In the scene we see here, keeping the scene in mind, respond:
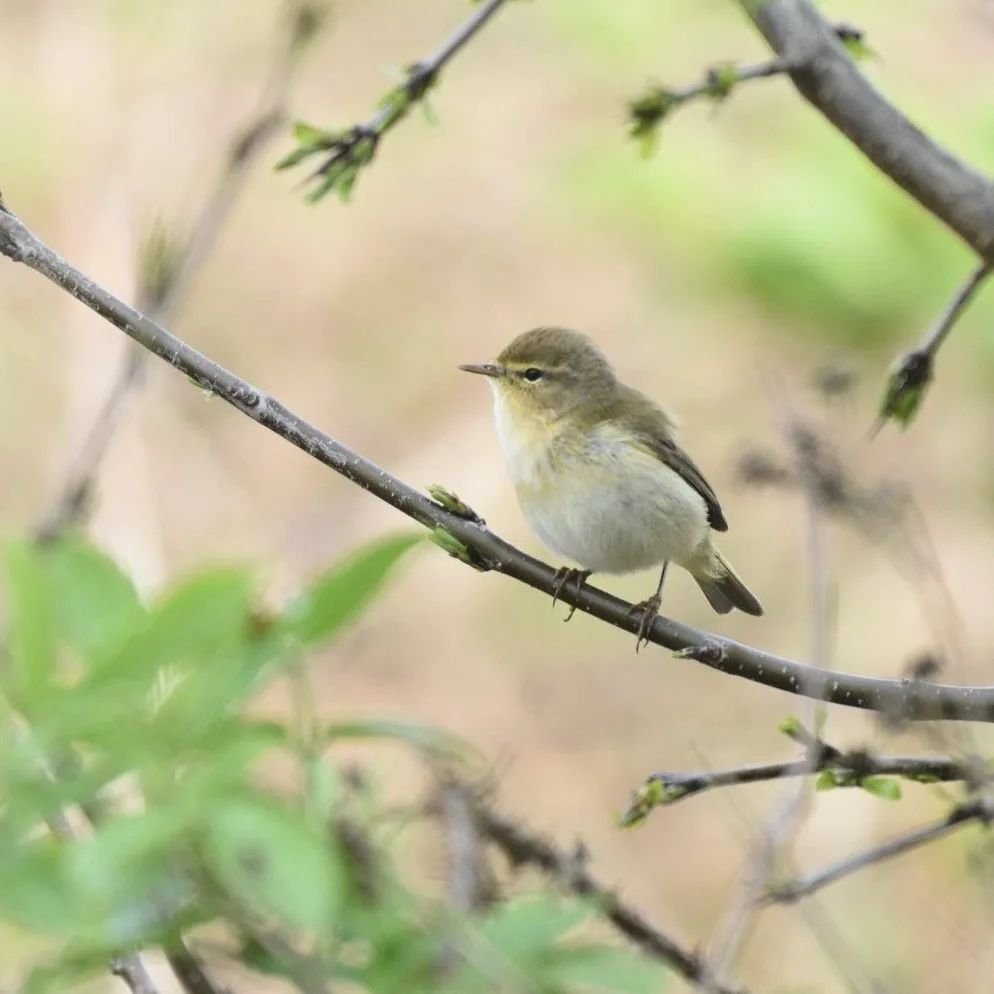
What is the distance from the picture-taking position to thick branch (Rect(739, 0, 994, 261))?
1.88 metres

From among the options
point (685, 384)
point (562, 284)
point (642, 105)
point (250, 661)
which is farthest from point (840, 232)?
point (250, 661)

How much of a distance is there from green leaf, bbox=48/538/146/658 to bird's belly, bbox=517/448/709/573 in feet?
5.13

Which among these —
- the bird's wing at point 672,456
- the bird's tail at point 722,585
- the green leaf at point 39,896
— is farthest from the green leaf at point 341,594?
the bird's tail at point 722,585

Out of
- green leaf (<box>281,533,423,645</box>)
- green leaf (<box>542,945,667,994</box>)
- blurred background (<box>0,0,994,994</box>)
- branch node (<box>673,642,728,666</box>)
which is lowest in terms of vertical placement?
green leaf (<box>542,945,667,994</box>)

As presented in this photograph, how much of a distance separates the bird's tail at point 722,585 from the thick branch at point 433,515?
1505 mm

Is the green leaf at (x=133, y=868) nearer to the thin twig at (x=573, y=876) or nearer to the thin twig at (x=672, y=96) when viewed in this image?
the thin twig at (x=573, y=876)

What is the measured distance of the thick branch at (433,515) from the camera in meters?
1.54

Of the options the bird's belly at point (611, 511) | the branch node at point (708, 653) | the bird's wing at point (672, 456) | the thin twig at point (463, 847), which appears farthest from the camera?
the bird's wing at point (672, 456)

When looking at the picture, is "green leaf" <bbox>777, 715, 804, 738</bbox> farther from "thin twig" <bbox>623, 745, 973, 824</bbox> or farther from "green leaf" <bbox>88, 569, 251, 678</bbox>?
"green leaf" <bbox>88, 569, 251, 678</bbox>

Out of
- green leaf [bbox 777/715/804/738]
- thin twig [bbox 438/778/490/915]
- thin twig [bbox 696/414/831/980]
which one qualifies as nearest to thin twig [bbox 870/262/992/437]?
Result: thin twig [bbox 696/414/831/980]

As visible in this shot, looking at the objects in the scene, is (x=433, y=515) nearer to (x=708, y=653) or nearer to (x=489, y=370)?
(x=708, y=653)

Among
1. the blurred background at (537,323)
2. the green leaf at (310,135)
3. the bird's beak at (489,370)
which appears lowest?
the green leaf at (310,135)

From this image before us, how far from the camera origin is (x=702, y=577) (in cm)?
325

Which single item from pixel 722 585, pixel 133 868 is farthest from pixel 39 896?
pixel 722 585
